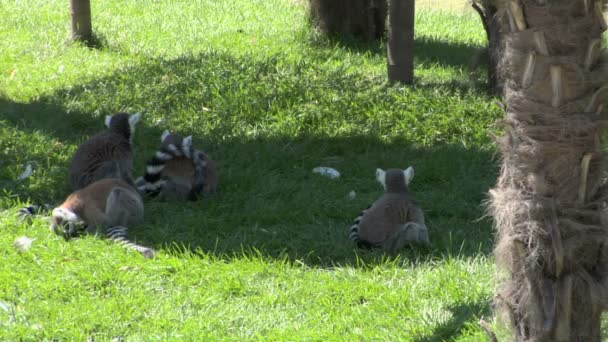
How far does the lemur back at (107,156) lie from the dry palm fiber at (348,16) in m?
4.35

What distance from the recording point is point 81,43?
33.0 ft

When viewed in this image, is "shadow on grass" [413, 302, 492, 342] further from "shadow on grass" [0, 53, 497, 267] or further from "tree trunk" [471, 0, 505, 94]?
"tree trunk" [471, 0, 505, 94]

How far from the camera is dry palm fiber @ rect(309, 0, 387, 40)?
10.4 m

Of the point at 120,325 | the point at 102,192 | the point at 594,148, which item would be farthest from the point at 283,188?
the point at 594,148

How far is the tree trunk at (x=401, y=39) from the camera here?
8.49m

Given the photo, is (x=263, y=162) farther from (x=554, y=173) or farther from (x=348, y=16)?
(x=554, y=173)

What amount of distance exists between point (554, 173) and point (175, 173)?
3949 millimetres

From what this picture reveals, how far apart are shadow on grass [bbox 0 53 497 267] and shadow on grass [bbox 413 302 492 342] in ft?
2.86

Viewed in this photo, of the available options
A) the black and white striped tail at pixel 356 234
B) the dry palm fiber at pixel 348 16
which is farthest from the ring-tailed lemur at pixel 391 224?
the dry palm fiber at pixel 348 16

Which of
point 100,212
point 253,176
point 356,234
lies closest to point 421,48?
A: point 253,176

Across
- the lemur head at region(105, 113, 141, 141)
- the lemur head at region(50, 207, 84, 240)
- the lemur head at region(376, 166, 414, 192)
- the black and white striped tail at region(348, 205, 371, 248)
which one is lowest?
the black and white striped tail at region(348, 205, 371, 248)

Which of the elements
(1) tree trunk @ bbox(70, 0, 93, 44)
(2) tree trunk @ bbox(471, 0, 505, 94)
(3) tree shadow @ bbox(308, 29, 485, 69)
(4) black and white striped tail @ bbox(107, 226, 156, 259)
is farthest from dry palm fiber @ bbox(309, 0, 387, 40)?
(4) black and white striped tail @ bbox(107, 226, 156, 259)

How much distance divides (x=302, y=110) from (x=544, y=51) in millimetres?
4921

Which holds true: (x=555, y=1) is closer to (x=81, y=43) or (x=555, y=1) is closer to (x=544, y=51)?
(x=544, y=51)
